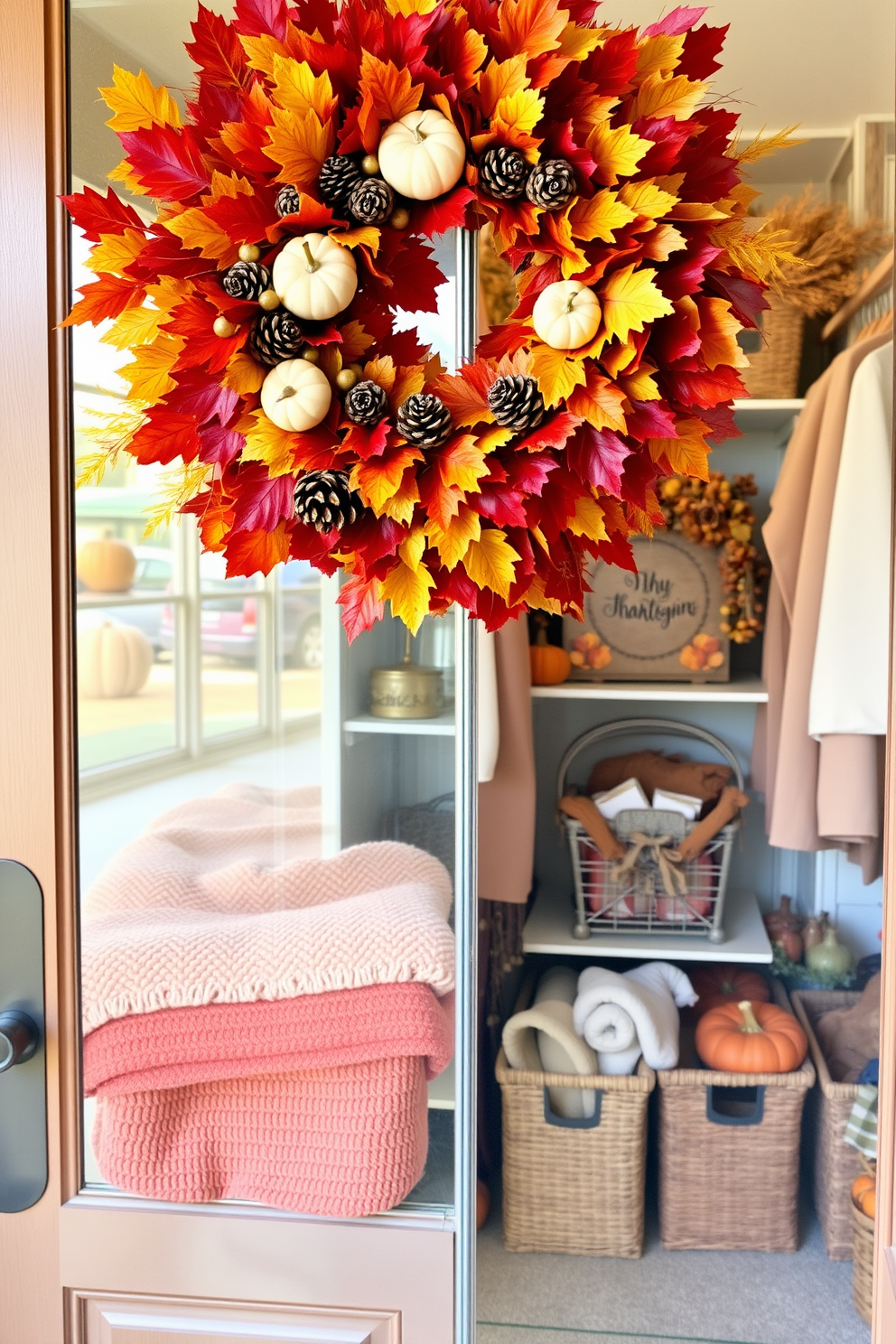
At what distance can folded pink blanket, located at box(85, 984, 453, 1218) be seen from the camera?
92 centimetres

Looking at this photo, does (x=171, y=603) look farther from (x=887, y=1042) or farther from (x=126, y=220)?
(x=887, y=1042)

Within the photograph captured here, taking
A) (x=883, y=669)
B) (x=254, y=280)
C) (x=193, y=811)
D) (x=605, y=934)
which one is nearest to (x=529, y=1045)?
(x=605, y=934)

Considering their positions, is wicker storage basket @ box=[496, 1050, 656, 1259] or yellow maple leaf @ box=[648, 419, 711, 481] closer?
yellow maple leaf @ box=[648, 419, 711, 481]

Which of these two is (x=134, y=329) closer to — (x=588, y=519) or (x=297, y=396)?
(x=297, y=396)

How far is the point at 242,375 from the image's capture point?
0.72 metres

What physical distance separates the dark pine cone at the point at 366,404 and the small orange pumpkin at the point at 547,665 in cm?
131

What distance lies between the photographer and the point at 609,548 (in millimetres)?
789

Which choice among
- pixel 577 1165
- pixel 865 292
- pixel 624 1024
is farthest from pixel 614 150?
pixel 577 1165

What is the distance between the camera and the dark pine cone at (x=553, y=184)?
69 centimetres

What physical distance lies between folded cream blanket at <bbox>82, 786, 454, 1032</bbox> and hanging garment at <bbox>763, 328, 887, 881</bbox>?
97cm

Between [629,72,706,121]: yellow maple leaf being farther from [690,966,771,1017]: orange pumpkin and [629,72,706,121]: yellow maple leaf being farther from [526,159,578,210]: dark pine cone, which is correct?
[690,966,771,1017]: orange pumpkin

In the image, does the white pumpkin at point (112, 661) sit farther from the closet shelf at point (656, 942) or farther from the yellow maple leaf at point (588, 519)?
the closet shelf at point (656, 942)

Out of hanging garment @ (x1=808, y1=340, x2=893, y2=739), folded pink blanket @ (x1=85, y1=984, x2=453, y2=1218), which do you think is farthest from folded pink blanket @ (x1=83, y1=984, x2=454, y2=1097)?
hanging garment @ (x1=808, y1=340, x2=893, y2=739)

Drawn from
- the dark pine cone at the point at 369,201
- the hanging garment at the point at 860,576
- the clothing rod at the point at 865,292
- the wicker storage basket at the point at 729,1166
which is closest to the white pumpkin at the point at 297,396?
the dark pine cone at the point at 369,201
